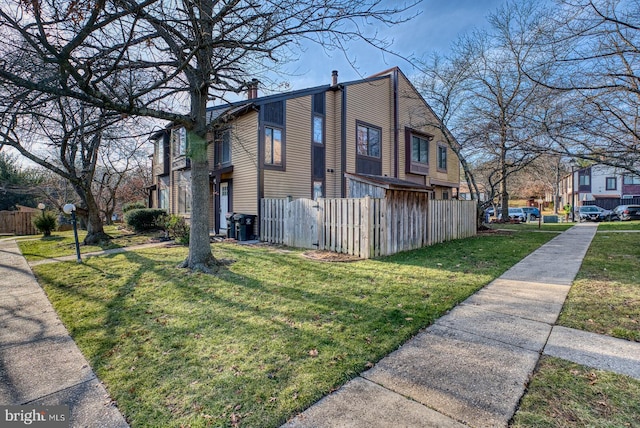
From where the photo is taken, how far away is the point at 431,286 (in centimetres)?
569

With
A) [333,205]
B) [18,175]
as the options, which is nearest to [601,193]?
[333,205]

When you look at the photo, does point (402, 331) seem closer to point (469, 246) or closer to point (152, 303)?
A: point (152, 303)

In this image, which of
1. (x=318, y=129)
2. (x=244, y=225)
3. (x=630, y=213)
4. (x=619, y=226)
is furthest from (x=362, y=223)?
(x=630, y=213)

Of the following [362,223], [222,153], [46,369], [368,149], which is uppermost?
[368,149]

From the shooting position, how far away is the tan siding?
1246 cm

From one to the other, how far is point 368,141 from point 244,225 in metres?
8.28

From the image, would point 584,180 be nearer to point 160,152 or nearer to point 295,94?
point 295,94

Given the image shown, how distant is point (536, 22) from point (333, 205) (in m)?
6.98

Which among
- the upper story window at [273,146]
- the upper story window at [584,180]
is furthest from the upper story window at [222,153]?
the upper story window at [584,180]

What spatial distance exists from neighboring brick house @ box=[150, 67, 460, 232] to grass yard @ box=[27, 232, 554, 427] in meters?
4.83

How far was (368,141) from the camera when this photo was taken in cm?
1661

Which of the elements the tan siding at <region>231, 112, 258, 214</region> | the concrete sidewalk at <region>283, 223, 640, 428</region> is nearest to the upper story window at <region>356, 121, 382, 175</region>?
the tan siding at <region>231, 112, 258, 214</region>

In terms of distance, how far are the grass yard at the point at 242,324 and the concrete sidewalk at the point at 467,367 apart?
0.21 meters

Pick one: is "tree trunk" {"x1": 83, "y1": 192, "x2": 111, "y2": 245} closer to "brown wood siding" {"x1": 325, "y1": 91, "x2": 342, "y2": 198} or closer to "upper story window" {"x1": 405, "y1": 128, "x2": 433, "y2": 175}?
"brown wood siding" {"x1": 325, "y1": 91, "x2": 342, "y2": 198}
